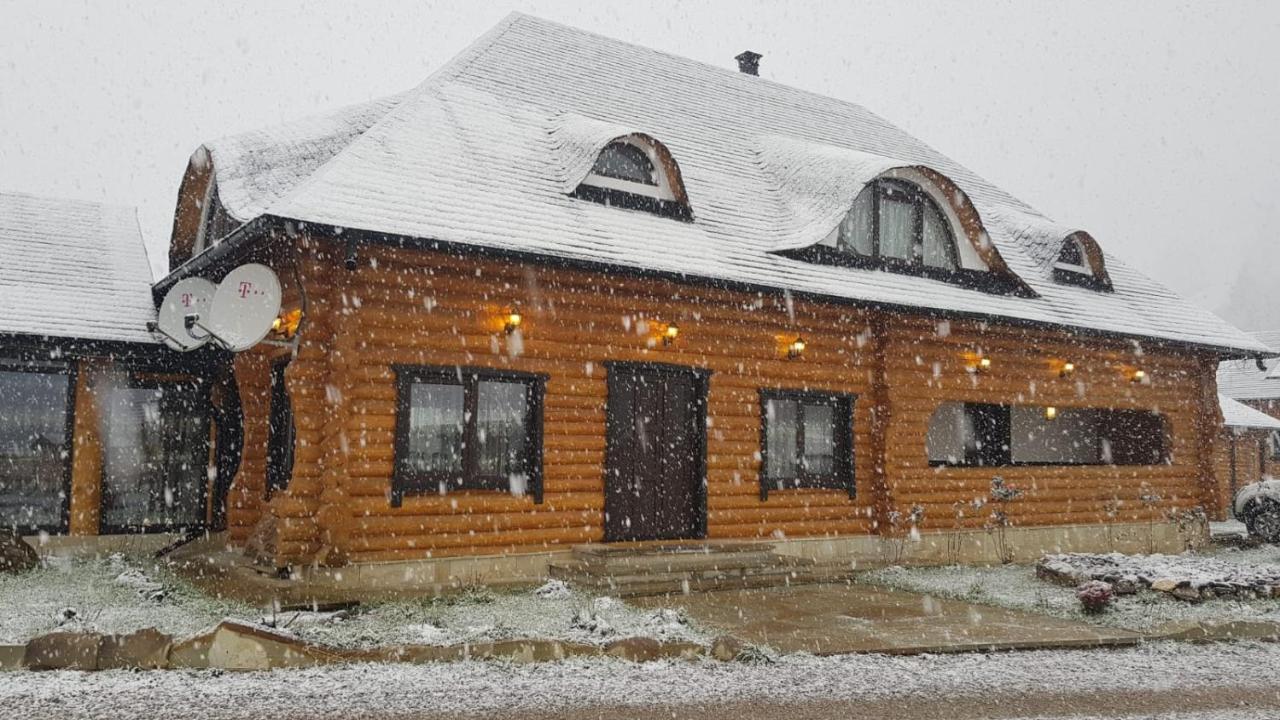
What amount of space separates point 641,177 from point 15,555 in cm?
871

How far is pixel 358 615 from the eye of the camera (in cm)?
811

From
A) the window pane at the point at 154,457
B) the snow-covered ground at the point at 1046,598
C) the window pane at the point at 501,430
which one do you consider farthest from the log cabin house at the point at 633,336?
the snow-covered ground at the point at 1046,598

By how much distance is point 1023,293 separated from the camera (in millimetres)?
14805

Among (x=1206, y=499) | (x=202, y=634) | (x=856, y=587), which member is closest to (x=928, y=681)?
(x=856, y=587)

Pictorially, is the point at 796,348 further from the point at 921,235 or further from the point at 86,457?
the point at 86,457

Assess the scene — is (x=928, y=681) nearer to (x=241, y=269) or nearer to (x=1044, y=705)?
(x=1044, y=705)

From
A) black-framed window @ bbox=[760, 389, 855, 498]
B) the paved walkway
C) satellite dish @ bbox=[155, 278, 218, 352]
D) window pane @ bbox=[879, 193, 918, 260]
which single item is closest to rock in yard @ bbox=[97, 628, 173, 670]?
the paved walkway

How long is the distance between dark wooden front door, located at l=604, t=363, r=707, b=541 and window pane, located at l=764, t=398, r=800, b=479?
3.47ft

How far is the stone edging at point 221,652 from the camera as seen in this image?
6301 mm

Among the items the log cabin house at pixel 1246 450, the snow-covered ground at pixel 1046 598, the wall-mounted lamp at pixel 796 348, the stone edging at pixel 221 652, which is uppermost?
the wall-mounted lamp at pixel 796 348

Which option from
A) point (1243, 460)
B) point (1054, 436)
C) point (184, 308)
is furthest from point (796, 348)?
point (1243, 460)

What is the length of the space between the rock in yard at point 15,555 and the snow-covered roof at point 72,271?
2.65m

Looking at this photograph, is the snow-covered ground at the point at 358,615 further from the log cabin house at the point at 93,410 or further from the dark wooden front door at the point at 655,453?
the log cabin house at the point at 93,410

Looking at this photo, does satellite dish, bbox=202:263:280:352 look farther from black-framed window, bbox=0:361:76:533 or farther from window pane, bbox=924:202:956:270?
window pane, bbox=924:202:956:270
